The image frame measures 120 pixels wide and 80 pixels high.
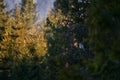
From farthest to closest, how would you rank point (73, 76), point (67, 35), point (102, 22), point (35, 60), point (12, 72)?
point (35, 60) < point (12, 72) < point (67, 35) < point (73, 76) < point (102, 22)

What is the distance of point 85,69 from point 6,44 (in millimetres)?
27034

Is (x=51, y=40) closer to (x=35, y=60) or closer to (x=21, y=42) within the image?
(x=35, y=60)

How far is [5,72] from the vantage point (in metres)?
32.7

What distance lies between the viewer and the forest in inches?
248

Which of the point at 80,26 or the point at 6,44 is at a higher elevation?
the point at 80,26

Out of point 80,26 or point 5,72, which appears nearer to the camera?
point 80,26

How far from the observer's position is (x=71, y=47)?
19656 mm

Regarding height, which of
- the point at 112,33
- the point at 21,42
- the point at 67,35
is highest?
the point at 112,33

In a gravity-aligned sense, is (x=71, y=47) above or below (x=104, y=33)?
below

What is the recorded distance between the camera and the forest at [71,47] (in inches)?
248

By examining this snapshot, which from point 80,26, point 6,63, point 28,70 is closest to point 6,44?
point 6,63

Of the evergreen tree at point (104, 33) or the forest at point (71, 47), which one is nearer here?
the evergreen tree at point (104, 33)

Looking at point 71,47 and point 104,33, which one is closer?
point 104,33

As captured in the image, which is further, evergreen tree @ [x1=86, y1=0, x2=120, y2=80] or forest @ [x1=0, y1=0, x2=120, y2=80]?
Answer: forest @ [x1=0, y1=0, x2=120, y2=80]
